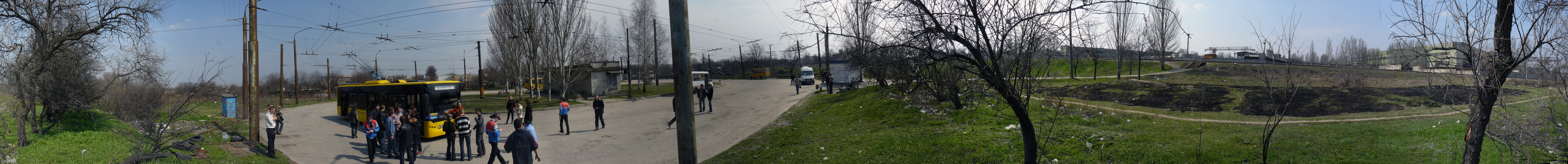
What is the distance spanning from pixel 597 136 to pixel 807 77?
26.2 m

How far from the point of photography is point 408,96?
15.0m

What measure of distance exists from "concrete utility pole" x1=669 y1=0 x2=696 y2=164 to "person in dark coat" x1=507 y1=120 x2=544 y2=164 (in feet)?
11.3

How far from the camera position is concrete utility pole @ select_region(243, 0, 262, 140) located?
445 inches

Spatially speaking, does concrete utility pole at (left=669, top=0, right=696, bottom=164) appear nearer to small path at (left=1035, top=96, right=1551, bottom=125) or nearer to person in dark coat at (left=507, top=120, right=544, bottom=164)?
person in dark coat at (left=507, top=120, right=544, bottom=164)

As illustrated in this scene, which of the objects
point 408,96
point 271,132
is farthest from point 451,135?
point 408,96

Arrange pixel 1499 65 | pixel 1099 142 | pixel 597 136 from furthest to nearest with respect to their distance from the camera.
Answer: pixel 597 136
pixel 1099 142
pixel 1499 65

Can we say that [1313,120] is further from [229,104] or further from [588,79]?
[229,104]

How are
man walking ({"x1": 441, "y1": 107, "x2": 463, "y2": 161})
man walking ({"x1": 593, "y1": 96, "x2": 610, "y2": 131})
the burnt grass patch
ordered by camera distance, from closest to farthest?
man walking ({"x1": 441, "y1": 107, "x2": 463, "y2": 161})
man walking ({"x1": 593, "y1": 96, "x2": 610, "y2": 131})
the burnt grass patch

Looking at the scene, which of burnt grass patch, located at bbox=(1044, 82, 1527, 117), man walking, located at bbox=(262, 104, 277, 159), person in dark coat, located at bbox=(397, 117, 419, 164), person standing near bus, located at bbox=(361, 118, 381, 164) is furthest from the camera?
burnt grass patch, located at bbox=(1044, 82, 1527, 117)

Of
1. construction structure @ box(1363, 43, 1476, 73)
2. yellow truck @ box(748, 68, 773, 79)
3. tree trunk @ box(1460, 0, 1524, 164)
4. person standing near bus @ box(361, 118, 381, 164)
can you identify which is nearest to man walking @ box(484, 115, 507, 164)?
person standing near bus @ box(361, 118, 381, 164)

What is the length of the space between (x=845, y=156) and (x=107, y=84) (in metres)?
19.4

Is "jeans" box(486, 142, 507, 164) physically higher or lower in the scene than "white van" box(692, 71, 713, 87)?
lower

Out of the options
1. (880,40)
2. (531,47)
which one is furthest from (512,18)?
(880,40)

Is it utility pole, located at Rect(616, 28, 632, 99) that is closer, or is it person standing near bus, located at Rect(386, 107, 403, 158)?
person standing near bus, located at Rect(386, 107, 403, 158)
